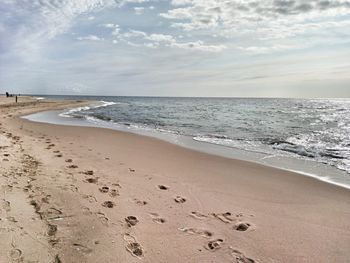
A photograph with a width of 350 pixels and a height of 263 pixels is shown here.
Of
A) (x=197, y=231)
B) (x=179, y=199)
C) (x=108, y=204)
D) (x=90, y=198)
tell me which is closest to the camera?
(x=197, y=231)

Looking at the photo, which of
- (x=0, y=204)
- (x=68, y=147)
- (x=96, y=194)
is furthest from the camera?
(x=68, y=147)

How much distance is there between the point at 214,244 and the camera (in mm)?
4348

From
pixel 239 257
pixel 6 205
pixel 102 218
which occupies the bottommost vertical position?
pixel 239 257

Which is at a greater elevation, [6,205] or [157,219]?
A: [6,205]

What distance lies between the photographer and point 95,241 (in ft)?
13.6

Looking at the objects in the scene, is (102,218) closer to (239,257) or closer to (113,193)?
(113,193)

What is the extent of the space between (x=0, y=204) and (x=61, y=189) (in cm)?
130

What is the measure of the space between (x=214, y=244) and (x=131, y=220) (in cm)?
143

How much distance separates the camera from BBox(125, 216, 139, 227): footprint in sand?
483 centimetres

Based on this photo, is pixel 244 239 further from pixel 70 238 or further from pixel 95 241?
pixel 70 238

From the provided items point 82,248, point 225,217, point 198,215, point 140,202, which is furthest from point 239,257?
point 140,202

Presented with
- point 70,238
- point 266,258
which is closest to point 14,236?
point 70,238

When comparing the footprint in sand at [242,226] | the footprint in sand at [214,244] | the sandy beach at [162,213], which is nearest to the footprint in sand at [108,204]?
the sandy beach at [162,213]

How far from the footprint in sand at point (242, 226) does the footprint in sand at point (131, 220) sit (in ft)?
5.30
